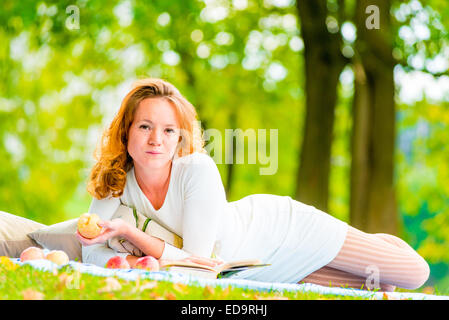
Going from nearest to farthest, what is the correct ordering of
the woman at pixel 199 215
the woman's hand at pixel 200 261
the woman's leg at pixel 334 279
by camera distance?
the woman's hand at pixel 200 261
the woman at pixel 199 215
the woman's leg at pixel 334 279

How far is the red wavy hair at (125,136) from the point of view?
369 centimetres

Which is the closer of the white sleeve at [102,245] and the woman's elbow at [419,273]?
the white sleeve at [102,245]

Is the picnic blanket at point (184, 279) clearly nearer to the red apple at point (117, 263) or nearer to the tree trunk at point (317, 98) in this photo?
the red apple at point (117, 263)

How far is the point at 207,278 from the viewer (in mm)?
3275

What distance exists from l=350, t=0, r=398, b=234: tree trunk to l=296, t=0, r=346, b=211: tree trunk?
20.3 inches

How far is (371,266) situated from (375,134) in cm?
470

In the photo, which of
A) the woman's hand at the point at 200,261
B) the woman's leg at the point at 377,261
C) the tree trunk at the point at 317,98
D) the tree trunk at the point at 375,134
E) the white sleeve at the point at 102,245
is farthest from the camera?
the tree trunk at the point at 317,98

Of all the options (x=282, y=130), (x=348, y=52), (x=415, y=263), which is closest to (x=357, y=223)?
(x=348, y=52)

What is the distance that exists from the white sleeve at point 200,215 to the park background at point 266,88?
492 cm

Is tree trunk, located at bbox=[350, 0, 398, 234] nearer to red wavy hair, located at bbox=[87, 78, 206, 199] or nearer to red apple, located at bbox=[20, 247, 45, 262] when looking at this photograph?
red wavy hair, located at bbox=[87, 78, 206, 199]

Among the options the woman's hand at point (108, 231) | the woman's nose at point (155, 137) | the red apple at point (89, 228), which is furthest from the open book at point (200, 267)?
the woman's nose at point (155, 137)

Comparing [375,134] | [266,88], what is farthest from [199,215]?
[266,88]

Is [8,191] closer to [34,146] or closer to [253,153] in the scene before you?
[34,146]

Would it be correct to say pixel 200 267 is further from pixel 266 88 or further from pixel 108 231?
pixel 266 88
